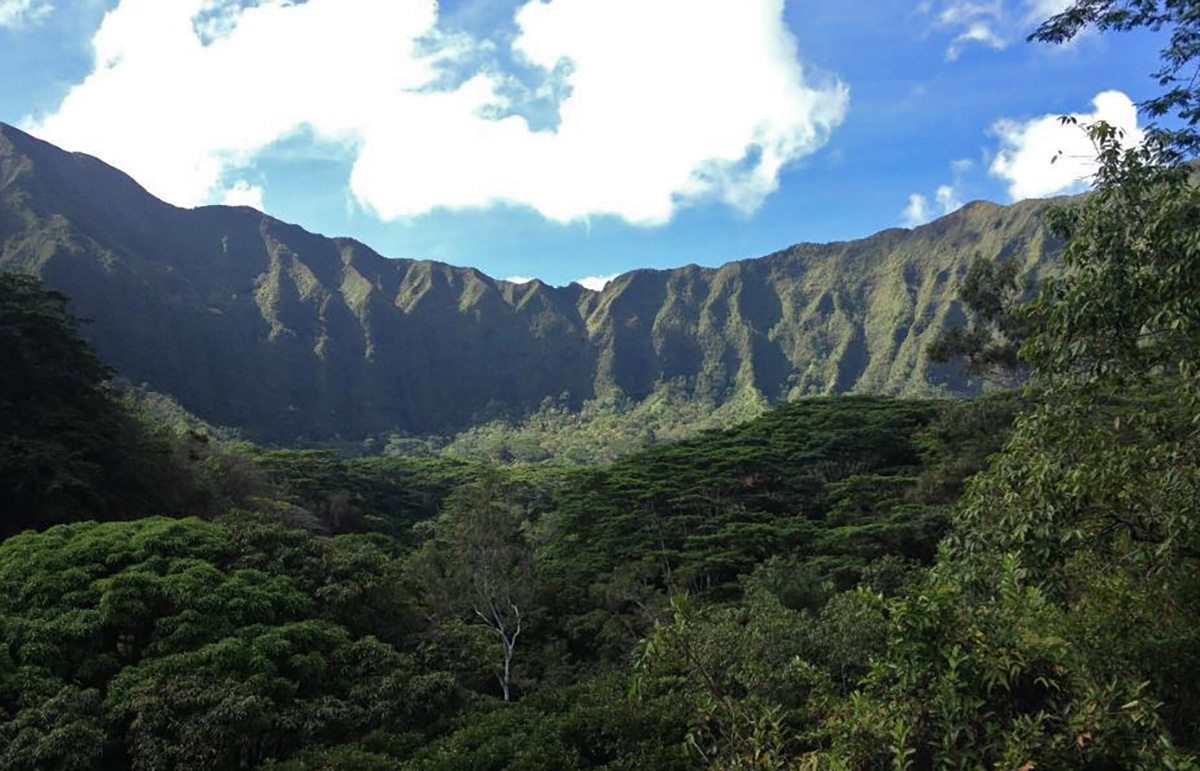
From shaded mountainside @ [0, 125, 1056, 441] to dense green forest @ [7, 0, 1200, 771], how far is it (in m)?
107

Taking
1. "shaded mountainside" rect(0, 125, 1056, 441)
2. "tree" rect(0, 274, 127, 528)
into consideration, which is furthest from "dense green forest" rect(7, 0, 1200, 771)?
"shaded mountainside" rect(0, 125, 1056, 441)

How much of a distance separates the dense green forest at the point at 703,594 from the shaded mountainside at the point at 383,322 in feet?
351

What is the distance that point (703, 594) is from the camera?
22016 mm

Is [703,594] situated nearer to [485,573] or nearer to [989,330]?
[485,573]

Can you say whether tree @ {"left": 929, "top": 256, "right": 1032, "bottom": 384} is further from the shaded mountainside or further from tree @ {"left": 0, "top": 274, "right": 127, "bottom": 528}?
the shaded mountainside

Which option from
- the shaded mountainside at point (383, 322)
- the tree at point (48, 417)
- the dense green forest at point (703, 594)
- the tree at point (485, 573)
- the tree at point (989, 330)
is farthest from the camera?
the shaded mountainside at point (383, 322)

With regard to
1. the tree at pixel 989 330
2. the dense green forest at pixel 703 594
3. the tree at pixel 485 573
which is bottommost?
the tree at pixel 485 573

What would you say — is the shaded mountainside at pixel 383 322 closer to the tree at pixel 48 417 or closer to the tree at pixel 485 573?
the tree at pixel 48 417

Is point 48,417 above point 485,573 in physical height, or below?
above

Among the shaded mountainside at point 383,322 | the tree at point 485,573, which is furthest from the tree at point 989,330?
the shaded mountainside at point 383,322

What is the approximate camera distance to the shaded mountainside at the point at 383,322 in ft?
403

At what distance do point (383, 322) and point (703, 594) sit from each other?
165m

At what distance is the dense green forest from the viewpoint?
322cm

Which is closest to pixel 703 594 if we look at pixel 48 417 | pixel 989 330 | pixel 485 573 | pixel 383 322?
pixel 485 573
